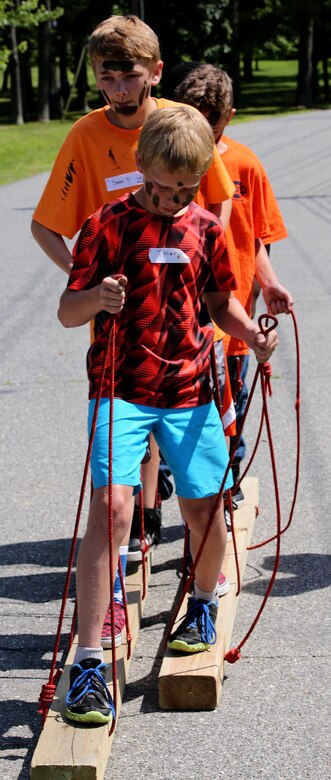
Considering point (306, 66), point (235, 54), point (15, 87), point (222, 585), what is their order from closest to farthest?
1. point (222, 585)
2. point (15, 87)
3. point (235, 54)
4. point (306, 66)

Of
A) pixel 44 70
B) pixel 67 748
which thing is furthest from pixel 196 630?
pixel 44 70

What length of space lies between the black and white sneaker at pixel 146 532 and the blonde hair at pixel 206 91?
1.40 meters

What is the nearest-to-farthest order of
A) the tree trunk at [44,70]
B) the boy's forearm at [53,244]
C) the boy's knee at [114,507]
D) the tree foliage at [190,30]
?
the boy's knee at [114,507] < the boy's forearm at [53,244] < the tree foliage at [190,30] < the tree trunk at [44,70]

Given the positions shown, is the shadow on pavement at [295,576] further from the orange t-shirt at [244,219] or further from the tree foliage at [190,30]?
the tree foliage at [190,30]

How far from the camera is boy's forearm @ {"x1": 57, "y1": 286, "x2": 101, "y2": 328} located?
286 cm

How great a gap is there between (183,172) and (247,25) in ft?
164

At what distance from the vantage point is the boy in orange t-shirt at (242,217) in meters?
3.76

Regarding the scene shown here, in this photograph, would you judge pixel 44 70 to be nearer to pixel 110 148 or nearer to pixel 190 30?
pixel 190 30

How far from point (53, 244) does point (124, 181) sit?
0.32 m

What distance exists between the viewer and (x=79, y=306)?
2.94 metres

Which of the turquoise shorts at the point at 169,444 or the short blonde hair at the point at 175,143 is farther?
the turquoise shorts at the point at 169,444

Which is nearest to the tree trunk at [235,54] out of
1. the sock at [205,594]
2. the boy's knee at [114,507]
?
the sock at [205,594]

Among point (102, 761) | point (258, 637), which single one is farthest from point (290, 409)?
point (102, 761)

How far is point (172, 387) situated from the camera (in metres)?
3.02
